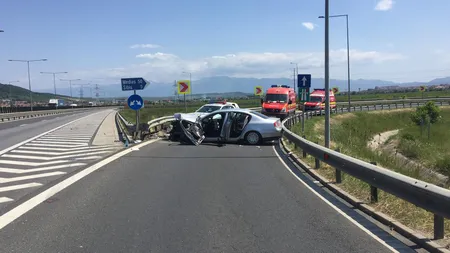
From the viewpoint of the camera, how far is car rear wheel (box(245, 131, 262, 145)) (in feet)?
59.3

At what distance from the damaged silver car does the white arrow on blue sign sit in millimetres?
3256

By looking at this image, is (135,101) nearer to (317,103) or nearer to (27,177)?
(27,177)

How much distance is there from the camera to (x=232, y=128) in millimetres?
18000

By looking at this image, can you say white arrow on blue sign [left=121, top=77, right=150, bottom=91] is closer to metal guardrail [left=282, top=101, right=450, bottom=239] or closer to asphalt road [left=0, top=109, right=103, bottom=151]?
asphalt road [left=0, top=109, right=103, bottom=151]

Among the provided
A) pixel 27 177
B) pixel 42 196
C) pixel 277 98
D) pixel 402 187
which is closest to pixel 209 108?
pixel 277 98

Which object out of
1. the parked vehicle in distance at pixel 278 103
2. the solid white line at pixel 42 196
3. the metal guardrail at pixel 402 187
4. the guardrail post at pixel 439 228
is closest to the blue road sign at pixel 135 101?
the solid white line at pixel 42 196

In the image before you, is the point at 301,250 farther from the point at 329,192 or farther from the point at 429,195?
the point at 329,192

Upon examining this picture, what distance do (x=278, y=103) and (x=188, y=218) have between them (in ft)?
104

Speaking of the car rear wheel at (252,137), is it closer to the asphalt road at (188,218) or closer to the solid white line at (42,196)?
the solid white line at (42,196)

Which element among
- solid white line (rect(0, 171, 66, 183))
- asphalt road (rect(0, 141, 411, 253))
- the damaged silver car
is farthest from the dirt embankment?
solid white line (rect(0, 171, 66, 183))

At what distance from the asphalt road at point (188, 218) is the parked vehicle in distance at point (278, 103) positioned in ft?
87.1

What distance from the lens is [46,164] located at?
1245cm

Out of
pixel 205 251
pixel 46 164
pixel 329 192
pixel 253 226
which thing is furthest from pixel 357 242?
pixel 46 164

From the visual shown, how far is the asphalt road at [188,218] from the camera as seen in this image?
205 inches
